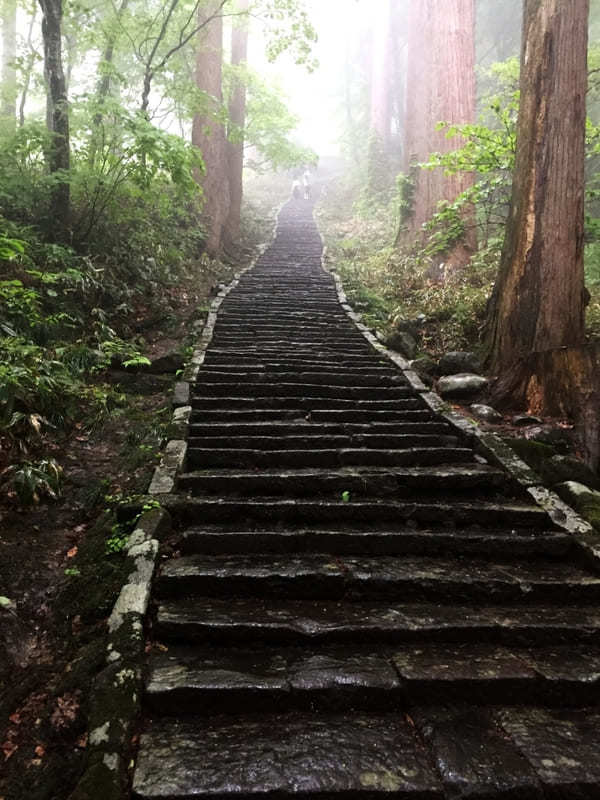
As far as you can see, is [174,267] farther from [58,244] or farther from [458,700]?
[458,700]

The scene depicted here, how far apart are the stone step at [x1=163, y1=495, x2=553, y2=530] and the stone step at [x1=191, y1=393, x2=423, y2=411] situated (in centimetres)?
201

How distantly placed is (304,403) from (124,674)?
3859 mm

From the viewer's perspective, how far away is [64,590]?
10.7ft

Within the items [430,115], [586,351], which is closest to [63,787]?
[586,351]

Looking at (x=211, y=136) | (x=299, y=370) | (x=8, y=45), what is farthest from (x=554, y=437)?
(x=8, y=45)

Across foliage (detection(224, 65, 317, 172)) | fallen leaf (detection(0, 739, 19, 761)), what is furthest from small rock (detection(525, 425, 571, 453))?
foliage (detection(224, 65, 317, 172))

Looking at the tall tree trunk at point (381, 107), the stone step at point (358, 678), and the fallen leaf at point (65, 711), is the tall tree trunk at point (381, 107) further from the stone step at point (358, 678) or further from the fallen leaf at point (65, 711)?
the fallen leaf at point (65, 711)

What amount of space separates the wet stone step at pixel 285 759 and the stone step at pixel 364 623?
0.47 metres

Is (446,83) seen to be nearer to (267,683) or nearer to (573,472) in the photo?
(573,472)

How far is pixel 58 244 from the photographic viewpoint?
730cm

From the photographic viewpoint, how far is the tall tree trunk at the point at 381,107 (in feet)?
74.9

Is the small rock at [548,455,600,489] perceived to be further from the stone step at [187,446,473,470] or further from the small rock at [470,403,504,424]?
the small rock at [470,403,504,424]

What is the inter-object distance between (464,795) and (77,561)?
111 inches

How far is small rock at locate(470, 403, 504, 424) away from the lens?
556 centimetres
